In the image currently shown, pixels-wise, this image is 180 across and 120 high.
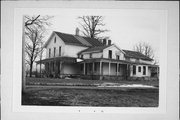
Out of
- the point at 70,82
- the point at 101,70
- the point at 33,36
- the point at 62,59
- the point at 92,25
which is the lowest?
the point at 70,82

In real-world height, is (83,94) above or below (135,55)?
below

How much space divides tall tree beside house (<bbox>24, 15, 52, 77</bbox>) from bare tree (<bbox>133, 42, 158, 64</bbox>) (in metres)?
1.33

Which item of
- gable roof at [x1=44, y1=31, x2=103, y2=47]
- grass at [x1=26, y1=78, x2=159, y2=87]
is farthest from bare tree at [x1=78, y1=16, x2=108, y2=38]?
grass at [x1=26, y1=78, x2=159, y2=87]

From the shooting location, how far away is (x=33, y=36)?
397 centimetres

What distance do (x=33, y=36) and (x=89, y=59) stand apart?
89 cm

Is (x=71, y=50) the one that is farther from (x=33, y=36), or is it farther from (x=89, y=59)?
(x=33, y=36)

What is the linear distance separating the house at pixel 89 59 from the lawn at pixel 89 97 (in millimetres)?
224

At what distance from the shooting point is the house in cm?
396

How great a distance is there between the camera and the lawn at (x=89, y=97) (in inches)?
154

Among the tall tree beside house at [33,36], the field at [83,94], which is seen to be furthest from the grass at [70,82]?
the tall tree beside house at [33,36]

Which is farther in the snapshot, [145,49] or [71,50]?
[71,50]

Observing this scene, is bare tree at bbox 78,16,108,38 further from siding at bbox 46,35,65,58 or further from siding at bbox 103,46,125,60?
siding at bbox 46,35,65,58

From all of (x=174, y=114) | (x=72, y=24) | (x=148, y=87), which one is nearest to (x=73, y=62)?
(x=72, y=24)

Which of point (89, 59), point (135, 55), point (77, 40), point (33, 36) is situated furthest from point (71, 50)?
point (135, 55)
